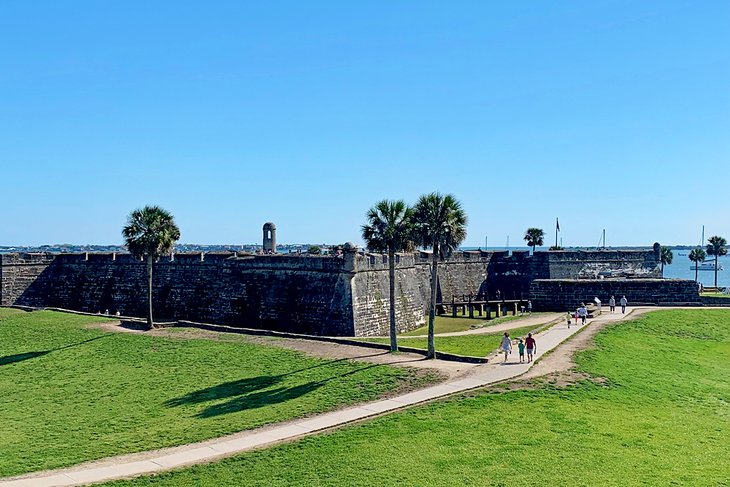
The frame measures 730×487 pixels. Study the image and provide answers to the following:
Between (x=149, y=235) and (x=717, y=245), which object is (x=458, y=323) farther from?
(x=717, y=245)

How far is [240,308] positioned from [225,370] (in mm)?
14635

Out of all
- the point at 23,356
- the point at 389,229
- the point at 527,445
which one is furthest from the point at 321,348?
the point at 23,356

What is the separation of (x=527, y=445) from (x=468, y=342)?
43.5 feet

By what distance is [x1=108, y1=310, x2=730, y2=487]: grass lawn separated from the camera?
467 inches

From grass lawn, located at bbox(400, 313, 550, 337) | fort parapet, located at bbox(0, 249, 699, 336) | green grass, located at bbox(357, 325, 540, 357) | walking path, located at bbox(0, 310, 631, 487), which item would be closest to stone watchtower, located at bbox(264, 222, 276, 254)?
fort parapet, located at bbox(0, 249, 699, 336)

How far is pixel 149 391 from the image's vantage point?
20.5 m

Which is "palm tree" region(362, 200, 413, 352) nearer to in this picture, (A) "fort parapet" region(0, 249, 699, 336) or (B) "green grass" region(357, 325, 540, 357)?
(B) "green grass" region(357, 325, 540, 357)

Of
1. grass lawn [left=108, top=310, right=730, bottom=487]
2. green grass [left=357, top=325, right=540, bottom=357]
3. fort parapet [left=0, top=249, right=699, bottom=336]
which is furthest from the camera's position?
fort parapet [left=0, top=249, right=699, bottom=336]

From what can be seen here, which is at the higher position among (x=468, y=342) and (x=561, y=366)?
(x=561, y=366)

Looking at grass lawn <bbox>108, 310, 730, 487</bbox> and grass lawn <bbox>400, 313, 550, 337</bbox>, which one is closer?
grass lawn <bbox>108, 310, 730, 487</bbox>

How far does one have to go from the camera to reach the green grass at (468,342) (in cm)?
2357

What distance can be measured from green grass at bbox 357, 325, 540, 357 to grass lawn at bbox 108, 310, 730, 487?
6.05 meters

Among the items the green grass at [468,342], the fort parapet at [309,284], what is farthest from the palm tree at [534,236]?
the green grass at [468,342]

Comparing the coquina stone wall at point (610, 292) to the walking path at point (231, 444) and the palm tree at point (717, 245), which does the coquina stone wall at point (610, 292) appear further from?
the palm tree at point (717, 245)
